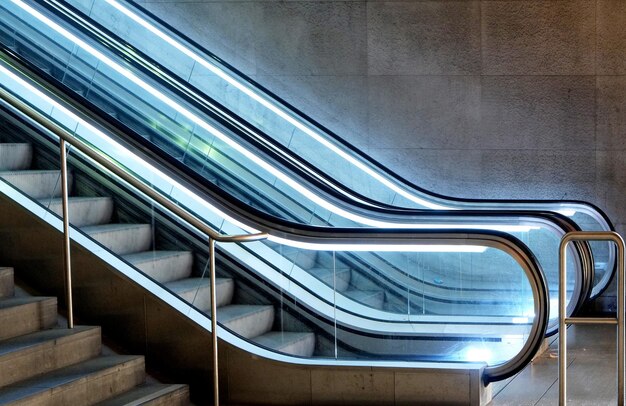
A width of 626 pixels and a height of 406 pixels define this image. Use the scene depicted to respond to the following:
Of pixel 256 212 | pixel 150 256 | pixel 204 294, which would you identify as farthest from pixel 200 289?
pixel 256 212

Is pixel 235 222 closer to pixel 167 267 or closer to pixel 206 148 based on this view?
pixel 167 267

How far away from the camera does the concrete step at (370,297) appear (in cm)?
523

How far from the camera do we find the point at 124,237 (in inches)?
231

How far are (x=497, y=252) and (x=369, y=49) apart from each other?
14.6 ft

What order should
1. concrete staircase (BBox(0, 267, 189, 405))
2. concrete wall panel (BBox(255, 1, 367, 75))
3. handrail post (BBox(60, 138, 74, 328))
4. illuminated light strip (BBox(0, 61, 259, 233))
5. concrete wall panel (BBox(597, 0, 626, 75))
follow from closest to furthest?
concrete staircase (BBox(0, 267, 189, 405)) < handrail post (BBox(60, 138, 74, 328)) < illuminated light strip (BBox(0, 61, 259, 233)) < concrete wall panel (BBox(597, 0, 626, 75)) < concrete wall panel (BBox(255, 1, 367, 75))

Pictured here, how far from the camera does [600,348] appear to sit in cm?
693

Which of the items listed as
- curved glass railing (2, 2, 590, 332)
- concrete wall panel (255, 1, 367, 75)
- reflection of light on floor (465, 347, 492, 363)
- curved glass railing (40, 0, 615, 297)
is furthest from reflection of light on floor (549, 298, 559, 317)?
concrete wall panel (255, 1, 367, 75)

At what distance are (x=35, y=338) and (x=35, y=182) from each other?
1108 mm

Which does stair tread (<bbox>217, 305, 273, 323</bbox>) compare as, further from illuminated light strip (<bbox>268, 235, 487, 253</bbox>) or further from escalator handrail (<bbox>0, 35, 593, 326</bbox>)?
illuminated light strip (<bbox>268, 235, 487, 253</bbox>)

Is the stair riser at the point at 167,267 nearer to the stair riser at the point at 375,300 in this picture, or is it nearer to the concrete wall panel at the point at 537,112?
the stair riser at the point at 375,300

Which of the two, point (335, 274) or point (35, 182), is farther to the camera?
point (35, 182)

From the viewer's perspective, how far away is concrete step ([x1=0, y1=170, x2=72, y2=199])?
5777 millimetres

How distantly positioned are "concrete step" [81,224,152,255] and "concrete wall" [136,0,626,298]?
13.0 feet

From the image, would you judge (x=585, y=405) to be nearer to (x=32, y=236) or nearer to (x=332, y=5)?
(x=32, y=236)
